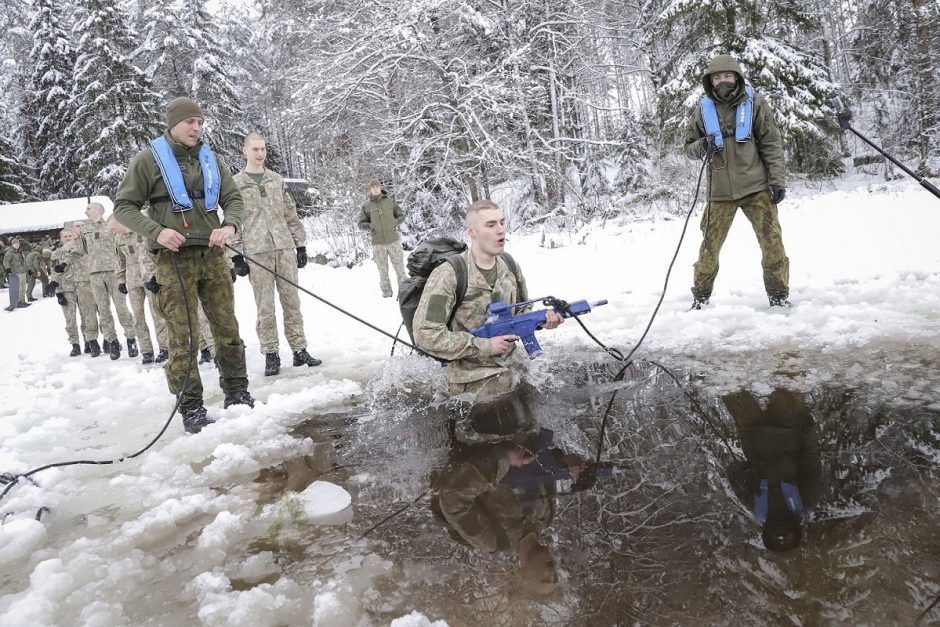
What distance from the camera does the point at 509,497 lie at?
2.86m

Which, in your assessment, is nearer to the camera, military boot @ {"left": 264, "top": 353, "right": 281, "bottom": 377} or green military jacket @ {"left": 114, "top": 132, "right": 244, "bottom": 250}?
green military jacket @ {"left": 114, "top": 132, "right": 244, "bottom": 250}

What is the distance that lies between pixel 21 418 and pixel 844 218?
11087 millimetres

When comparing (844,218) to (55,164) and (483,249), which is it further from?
(55,164)

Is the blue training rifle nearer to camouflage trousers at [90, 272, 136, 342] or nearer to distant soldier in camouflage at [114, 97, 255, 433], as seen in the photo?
distant soldier in camouflage at [114, 97, 255, 433]

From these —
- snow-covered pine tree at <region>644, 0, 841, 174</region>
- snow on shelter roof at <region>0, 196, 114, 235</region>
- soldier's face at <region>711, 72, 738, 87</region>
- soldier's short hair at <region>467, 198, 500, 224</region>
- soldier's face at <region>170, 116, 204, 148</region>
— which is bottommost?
soldier's short hair at <region>467, 198, 500, 224</region>

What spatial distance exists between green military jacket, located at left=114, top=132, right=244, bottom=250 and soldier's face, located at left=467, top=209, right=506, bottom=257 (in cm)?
214

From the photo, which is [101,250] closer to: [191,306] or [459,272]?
[191,306]

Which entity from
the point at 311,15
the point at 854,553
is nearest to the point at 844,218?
the point at 854,553

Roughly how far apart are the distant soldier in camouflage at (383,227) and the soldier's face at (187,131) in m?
6.66

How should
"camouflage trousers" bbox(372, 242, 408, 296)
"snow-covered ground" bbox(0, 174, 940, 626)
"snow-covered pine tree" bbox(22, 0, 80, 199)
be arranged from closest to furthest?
"snow-covered ground" bbox(0, 174, 940, 626), "camouflage trousers" bbox(372, 242, 408, 296), "snow-covered pine tree" bbox(22, 0, 80, 199)

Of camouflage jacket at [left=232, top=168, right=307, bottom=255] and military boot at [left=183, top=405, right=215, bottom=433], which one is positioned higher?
camouflage jacket at [left=232, top=168, right=307, bottom=255]

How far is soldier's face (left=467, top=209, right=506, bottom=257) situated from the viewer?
163 inches

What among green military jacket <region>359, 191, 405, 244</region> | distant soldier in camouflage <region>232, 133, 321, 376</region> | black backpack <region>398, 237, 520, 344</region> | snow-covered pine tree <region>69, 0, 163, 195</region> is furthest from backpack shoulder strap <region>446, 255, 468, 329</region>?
snow-covered pine tree <region>69, 0, 163, 195</region>

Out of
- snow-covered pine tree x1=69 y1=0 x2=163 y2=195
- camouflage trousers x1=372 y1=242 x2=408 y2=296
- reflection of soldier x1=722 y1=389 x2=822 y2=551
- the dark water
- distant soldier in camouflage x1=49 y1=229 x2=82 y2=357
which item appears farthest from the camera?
snow-covered pine tree x1=69 y1=0 x2=163 y2=195
